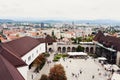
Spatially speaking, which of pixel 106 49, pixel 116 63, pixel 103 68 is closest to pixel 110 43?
pixel 106 49

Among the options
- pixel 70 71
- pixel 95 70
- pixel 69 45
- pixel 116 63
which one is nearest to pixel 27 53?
pixel 70 71

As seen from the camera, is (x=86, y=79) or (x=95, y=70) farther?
(x=95, y=70)

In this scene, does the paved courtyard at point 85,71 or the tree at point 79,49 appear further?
the tree at point 79,49

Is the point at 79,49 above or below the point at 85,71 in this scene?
above

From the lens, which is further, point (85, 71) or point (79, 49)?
point (79, 49)

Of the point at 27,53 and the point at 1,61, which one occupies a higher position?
the point at 1,61

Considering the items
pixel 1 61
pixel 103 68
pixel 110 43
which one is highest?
pixel 1 61

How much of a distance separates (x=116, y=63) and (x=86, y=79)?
13.3 metres

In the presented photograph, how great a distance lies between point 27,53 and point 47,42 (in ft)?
83.1

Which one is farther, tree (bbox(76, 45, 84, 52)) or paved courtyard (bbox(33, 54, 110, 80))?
tree (bbox(76, 45, 84, 52))

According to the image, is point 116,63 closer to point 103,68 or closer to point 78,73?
point 103,68

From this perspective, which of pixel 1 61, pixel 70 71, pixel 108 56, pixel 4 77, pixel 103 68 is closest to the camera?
pixel 4 77

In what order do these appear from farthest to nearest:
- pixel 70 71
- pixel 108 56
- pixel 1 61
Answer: pixel 108 56 → pixel 70 71 → pixel 1 61

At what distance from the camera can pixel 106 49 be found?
51375mm
